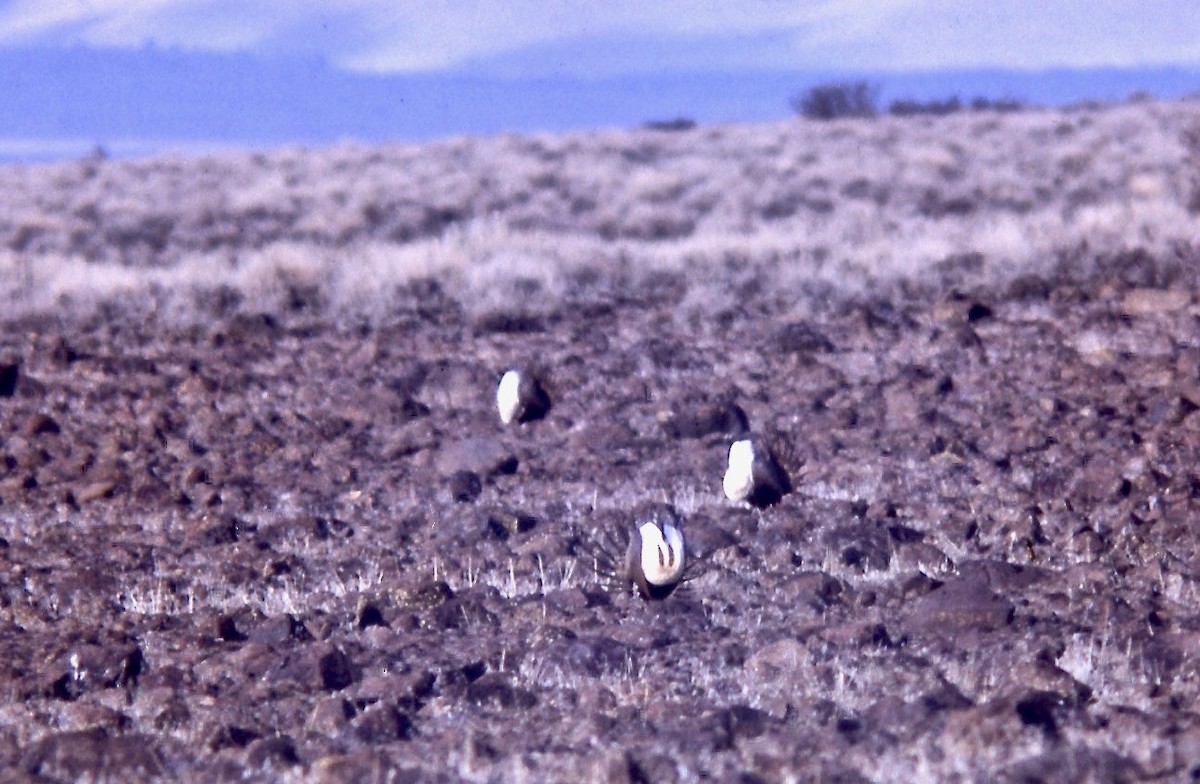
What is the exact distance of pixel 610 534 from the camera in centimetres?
653

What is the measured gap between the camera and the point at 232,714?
15.0 ft

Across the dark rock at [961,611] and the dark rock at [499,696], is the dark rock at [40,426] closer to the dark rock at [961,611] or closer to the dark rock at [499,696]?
the dark rock at [499,696]

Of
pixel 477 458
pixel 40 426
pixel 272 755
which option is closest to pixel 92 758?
pixel 272 755

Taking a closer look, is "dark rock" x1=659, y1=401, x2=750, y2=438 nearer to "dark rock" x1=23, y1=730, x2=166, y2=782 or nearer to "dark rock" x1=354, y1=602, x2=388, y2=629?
"dark rock" x1=354, y1=602, x2=388, y2=629

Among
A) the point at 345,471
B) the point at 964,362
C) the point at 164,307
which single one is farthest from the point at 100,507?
the point at 964,362

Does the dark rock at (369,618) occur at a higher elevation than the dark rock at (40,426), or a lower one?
lower

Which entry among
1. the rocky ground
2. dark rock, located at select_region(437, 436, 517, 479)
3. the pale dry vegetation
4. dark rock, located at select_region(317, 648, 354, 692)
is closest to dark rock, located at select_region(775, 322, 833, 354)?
the rocky ground

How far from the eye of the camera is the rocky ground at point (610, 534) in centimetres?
421

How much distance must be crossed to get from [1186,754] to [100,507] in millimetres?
5696

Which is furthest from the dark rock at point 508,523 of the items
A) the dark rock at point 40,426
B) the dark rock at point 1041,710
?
the dark rock at point 40,426

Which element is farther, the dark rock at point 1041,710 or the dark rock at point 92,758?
the dark rock at point 92,758

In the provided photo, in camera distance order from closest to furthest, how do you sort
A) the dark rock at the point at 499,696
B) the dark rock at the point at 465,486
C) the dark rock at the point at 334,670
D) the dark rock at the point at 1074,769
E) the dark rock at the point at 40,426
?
the dark rock at the point at 1074,769, the dark rock at the point at 499,696, the dark rock at the point at 334,670, the dark rock at the point at 465,486, the dark rock at the point at 40,426

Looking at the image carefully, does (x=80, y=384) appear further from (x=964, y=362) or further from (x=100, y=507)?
(x=964, y=362)

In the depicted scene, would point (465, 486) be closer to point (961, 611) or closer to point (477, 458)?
point (477, 458)
